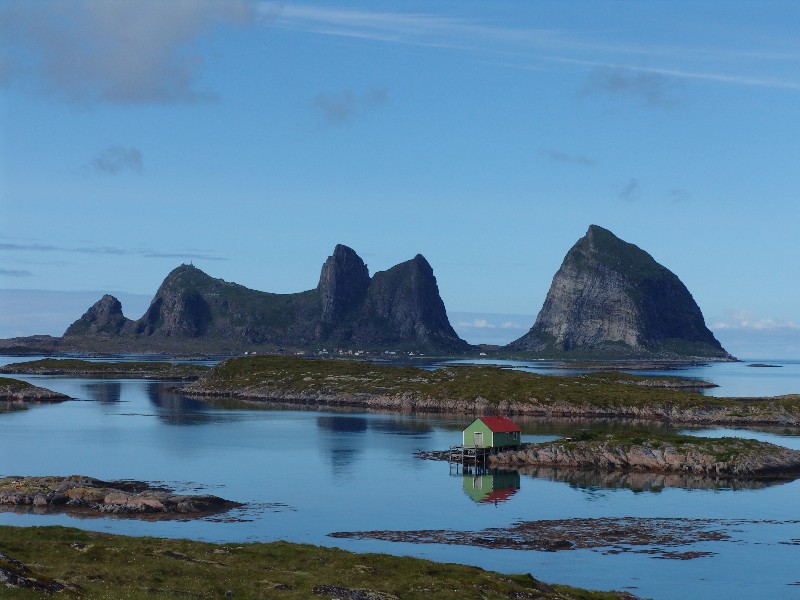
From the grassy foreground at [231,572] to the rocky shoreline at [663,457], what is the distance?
2134 inches

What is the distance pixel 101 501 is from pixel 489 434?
48.3 m

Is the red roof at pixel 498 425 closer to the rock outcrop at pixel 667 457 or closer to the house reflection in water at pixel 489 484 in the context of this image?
the rock outcrop at pixel 667 457

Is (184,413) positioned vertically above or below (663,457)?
above

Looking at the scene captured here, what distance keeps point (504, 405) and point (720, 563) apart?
4558 inches

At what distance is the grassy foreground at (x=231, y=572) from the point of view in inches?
1783

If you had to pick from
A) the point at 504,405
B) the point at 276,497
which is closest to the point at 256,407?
the point at 504,405

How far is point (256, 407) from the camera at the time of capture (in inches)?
7608

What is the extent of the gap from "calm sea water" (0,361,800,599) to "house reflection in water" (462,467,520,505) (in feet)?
1.06

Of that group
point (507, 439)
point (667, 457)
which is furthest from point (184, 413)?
point (667, 457)

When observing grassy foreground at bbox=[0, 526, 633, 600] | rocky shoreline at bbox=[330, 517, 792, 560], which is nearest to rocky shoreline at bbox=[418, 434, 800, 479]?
rocky shoreline at bbox=[330, 517, 792, 560]

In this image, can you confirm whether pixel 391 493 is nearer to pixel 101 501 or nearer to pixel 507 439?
pixel 101 501

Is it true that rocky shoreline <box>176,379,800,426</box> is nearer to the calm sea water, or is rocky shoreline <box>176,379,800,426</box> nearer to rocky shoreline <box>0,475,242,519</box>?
the calm sea water

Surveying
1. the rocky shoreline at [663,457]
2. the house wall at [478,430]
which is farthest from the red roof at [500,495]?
the house wall at [478,430]

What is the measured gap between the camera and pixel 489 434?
113125 millimetres
